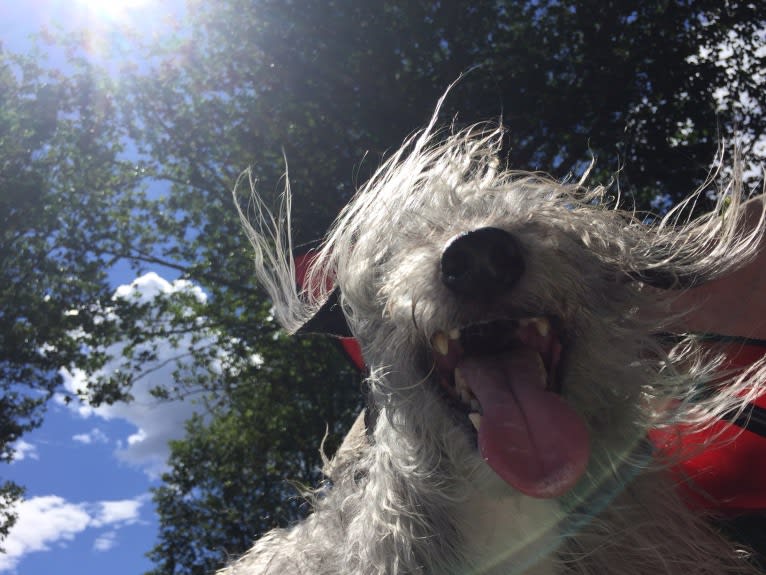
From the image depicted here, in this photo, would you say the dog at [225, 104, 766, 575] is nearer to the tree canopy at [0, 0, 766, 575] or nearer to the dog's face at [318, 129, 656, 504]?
the dog's face at [318, 129, 656, 504]

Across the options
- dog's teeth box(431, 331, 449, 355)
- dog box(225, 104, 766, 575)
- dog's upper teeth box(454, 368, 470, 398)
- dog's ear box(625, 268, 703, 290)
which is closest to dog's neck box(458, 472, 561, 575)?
A: dog box(225, 104, 766, 575)

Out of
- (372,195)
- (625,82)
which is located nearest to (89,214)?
(625,82)

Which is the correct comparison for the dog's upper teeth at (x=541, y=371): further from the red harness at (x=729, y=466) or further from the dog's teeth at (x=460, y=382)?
the red harness at (x=729, y=466)

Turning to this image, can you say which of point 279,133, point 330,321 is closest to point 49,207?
point 279,133

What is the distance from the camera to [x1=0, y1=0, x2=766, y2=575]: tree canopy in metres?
10.6

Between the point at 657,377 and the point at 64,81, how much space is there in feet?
44.9

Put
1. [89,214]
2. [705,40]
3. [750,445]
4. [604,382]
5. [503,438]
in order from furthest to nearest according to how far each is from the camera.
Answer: [89,214]
[705,40]
[750,445]
[604,382]
[503,438]

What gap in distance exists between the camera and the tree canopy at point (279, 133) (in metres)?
10.6

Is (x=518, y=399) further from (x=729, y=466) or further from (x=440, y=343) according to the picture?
(x=729, y=466)

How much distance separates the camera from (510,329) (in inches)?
83.7

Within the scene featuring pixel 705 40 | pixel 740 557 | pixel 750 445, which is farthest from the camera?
pixel 705 40

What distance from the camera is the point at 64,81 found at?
13383 millimetres

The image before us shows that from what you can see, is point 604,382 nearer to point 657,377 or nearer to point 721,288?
point 657,377

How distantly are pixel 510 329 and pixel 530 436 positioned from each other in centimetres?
33
